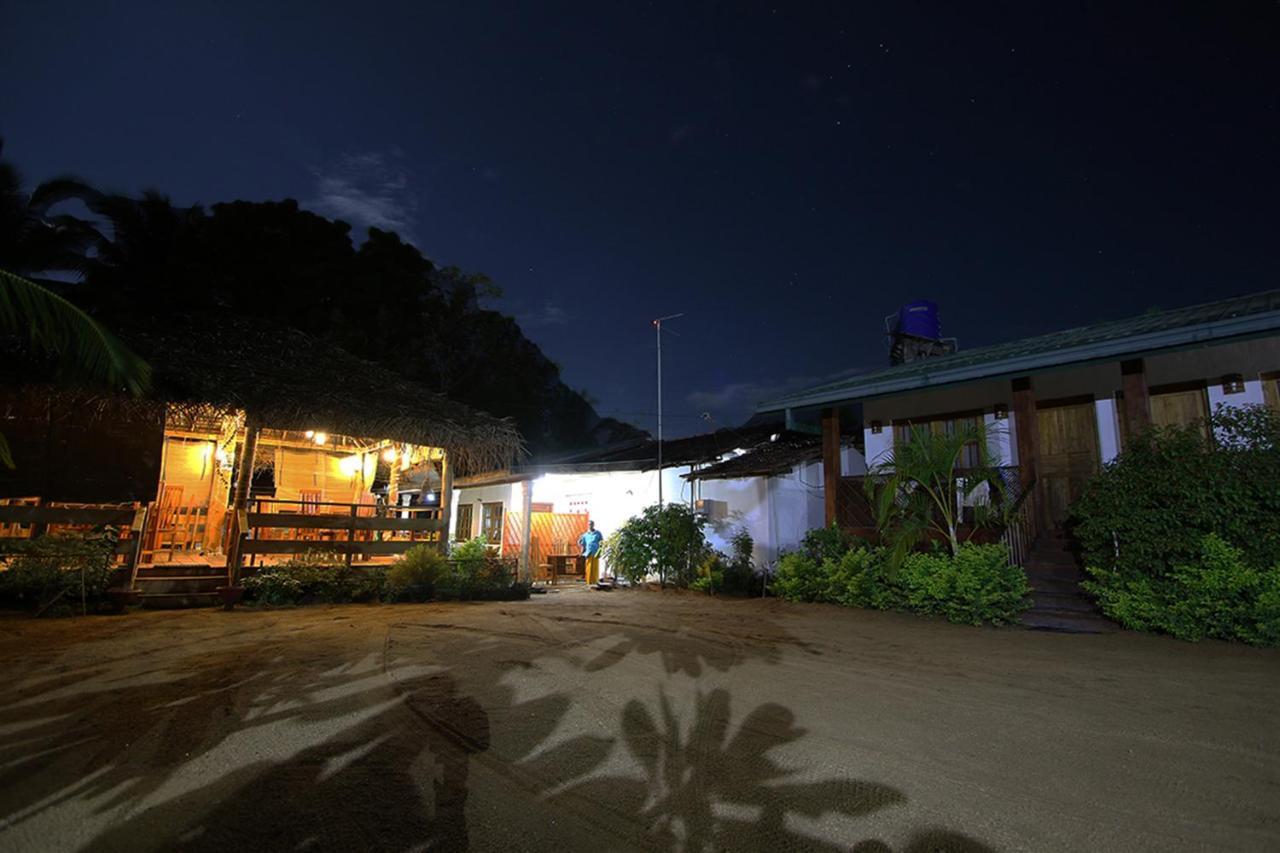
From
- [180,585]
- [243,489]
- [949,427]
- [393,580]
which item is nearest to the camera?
[180,585]

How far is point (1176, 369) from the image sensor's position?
9.58m

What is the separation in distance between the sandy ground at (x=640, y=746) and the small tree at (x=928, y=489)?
254 cm

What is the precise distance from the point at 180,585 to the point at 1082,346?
1329 cm

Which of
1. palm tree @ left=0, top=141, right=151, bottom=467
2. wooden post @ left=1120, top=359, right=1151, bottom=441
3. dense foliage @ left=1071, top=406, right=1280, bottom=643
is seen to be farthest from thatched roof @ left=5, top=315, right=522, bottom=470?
wooden post @ left=1120, top=359, right=1151, bottom=441

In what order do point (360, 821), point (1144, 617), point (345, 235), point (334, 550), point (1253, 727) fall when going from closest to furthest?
point (360, 821)
point (1253, 727)
point (1144, 617)
point (334, 550)
point (345, 235)

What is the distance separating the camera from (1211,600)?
600cm

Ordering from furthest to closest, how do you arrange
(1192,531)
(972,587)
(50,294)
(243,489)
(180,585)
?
(243,489), (180,585), (972,587), (1192,531), (50,294)

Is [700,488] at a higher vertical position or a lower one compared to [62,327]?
lower

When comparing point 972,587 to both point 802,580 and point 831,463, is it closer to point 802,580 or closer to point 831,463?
point 802,580

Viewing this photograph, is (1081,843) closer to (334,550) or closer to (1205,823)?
(1205,823)

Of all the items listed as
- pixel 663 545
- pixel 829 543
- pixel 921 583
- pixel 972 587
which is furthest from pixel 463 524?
pixel 972 587

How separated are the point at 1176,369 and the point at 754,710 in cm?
948

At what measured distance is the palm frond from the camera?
239 inches

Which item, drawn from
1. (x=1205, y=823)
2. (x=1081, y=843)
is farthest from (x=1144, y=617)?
(x=1081, y=843)
